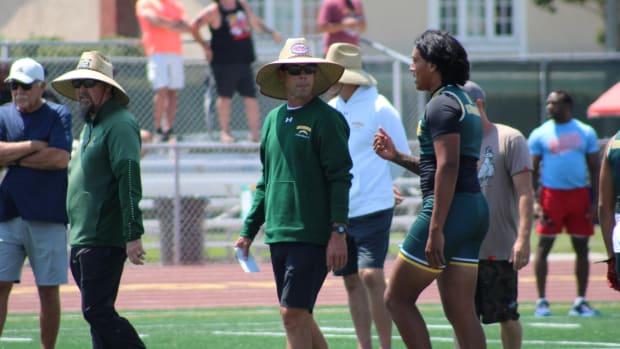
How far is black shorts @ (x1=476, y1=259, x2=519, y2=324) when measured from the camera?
8586 mm

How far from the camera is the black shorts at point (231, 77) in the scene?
18391mm

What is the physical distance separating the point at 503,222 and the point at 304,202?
187 centimetres

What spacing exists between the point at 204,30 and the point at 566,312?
51.6 feet

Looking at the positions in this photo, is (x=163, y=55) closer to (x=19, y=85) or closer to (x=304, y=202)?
(x=19, y=85)

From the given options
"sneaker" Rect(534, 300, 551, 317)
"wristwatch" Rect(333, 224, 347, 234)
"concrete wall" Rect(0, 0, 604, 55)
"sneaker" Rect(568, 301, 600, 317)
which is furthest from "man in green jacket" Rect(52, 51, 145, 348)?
"concrete wall" Rect(0, 0, 604, 55)

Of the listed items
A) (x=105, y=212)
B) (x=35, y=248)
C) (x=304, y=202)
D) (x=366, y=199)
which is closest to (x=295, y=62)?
(x=304, y=202)

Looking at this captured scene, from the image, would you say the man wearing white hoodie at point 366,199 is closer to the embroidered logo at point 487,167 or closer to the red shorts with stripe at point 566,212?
the embroidered logo at point 487,167

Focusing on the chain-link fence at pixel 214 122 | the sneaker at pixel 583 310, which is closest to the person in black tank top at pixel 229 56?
the chain-link fence at pixel 214 122

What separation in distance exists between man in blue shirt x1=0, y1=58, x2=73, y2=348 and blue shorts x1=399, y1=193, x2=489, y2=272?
2989 mm

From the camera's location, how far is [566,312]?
12703 mm

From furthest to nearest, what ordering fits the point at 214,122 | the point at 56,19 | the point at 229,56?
the point at 56,19 → the point at 214,122 → the point at 229,56

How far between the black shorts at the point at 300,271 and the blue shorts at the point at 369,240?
66.6 inches

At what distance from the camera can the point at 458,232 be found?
7230 millimetres

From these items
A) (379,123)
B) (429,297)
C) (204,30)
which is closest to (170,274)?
(429,297)
